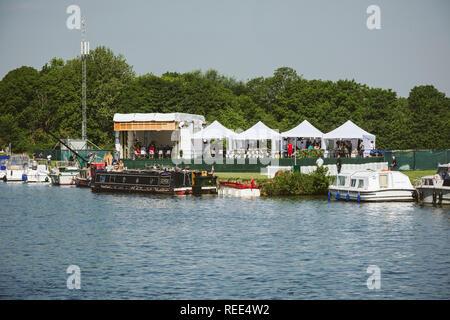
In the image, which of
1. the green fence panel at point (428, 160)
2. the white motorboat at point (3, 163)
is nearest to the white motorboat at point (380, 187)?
the green fence panel at point (428, 160)

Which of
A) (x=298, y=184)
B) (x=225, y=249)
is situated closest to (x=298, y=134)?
(x=298, y=184)

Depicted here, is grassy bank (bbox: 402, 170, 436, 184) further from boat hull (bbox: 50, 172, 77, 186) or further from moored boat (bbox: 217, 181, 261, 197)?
boat hull (bbox: 50, 172, 77, 186)

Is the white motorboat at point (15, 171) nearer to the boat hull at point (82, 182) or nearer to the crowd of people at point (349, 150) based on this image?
the boat hull at point (82, 182)

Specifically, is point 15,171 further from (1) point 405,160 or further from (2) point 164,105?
(1) point 405,160

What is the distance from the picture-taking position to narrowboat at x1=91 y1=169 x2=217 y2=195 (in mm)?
61719

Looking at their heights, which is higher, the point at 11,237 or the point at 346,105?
the point at 346,105

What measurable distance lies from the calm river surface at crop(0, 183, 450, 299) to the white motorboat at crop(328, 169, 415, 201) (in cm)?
85

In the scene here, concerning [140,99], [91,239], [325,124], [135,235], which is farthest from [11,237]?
[325,124]

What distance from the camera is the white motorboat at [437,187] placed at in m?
48.7

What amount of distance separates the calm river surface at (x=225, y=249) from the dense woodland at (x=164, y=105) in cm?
5675

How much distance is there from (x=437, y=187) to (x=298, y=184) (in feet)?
39.5

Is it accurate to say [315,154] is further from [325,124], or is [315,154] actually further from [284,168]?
[325,124]

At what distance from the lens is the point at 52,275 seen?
3005 cm
